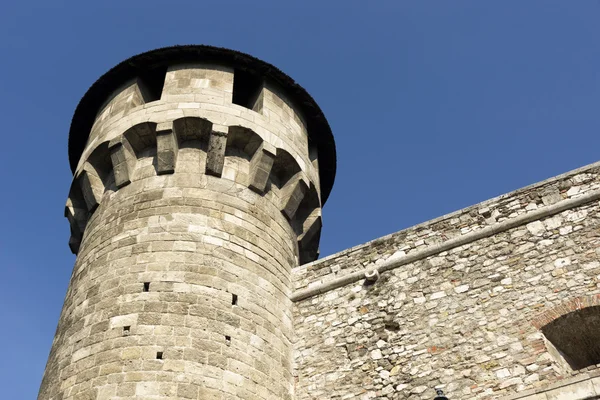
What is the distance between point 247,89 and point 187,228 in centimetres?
394

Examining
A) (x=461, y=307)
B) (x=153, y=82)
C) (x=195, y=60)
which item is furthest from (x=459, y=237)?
(x=153, y=82)

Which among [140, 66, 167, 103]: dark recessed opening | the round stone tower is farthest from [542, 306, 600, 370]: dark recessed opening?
[140, 66, 167, 103]: dark recessed opening

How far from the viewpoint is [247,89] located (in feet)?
35.2

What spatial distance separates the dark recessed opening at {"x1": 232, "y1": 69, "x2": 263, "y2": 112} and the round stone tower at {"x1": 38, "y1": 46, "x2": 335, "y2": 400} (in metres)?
0.04

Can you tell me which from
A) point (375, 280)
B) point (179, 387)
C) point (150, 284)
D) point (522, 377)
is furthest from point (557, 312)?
point (150, 284)

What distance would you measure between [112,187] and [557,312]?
5973 millimetres

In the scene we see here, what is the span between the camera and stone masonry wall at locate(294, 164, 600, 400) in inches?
257

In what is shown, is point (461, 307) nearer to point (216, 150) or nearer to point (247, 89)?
point (216, 150)

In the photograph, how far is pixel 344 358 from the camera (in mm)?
7398

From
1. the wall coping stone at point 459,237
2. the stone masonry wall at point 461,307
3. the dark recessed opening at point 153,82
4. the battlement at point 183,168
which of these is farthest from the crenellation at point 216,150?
the dark recessed opening at point 153,82

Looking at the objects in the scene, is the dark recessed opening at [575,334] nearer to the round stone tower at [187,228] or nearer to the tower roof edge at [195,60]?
the round stone tower at [187,228]

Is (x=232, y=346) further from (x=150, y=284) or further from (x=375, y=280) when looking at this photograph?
(x=375, y=280)

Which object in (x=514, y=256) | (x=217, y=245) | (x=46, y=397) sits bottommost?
(x=46, y=397)

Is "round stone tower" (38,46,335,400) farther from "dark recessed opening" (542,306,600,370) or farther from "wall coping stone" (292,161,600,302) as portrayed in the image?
"dark recessed opening" (542,306,600,370)
